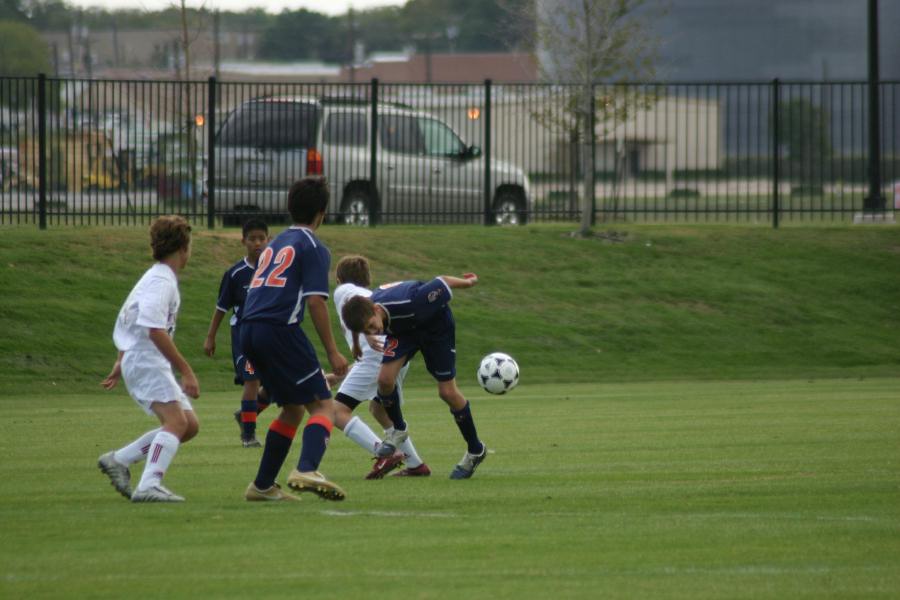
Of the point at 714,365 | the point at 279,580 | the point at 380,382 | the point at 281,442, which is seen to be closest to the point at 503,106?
the point at 714,365

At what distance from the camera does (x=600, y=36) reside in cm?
2645

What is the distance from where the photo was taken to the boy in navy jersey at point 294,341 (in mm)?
8336

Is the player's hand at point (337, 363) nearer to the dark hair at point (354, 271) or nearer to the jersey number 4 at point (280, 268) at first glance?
the jersey number 4 at point (280, 268)

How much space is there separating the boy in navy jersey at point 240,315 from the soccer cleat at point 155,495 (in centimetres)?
360

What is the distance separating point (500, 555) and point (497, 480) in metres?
2.91

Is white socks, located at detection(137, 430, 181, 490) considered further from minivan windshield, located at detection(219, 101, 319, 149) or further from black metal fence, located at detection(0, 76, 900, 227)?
minivan windshield, located at detection(219, 101, 319, 149)

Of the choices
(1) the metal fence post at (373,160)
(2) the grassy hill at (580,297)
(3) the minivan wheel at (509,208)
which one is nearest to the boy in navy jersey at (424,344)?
(2) the grassy hill at (580,297)

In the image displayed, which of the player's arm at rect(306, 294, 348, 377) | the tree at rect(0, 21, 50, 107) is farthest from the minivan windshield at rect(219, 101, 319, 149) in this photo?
the tree at rect(0, 21, 50, 107)

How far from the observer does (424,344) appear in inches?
405

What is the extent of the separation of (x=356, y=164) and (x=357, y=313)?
1745 cm

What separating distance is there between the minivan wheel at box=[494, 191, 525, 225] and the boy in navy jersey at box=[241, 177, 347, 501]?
62.2 ft

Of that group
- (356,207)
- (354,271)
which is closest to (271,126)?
(356,207)

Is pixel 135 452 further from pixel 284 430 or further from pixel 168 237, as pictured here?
pixel 168 237

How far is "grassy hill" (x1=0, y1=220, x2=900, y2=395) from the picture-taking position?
20203mm
